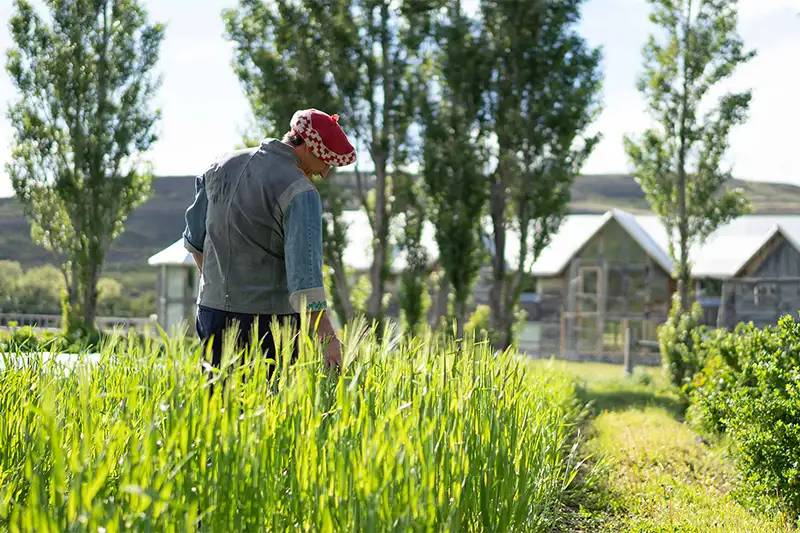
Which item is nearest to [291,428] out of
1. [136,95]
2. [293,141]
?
[293,141]

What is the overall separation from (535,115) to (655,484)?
9.79 meters

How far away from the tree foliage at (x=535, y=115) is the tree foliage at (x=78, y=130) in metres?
8.04

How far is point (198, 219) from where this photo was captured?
3.59m

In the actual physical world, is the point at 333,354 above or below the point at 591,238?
below

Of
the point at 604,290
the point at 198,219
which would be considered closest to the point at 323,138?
the point at 198,219

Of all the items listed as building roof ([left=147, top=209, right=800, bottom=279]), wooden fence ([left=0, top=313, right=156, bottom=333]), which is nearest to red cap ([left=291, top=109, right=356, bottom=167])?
wooden fence ([left=0, top=313, right=156, bottom=333])

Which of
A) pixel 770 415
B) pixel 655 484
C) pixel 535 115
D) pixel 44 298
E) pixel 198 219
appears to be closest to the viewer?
pixel 198 219

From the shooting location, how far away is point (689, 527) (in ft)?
12.6

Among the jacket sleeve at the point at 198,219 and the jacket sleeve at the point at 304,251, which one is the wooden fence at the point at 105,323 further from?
the jacket sleeve at the point at 304,251

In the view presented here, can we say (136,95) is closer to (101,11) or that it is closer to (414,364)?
(101,11)

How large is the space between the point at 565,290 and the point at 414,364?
2424 cm

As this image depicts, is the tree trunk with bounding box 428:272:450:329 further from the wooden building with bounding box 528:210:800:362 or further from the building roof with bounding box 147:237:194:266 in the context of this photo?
the wooden building with bounding box 528:210:800:362

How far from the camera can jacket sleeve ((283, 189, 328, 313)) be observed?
3.11 meters

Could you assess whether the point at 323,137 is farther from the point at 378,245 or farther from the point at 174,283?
the point at 174,283
